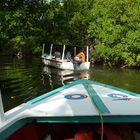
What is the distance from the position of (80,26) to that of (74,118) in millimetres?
35757

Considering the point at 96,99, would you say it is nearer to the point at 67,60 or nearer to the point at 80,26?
the point at 67,60

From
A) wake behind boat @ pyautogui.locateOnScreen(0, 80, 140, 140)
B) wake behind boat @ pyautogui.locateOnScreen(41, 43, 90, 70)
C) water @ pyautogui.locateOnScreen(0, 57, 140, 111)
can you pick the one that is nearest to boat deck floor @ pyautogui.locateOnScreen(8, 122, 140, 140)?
wake behind boat @ pyautogui.locateOnScreen(0, 80, 140, 140)

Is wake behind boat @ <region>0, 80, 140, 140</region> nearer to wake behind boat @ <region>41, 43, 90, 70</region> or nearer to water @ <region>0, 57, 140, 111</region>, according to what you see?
water @ <region>0, 57, 140, 111</region>

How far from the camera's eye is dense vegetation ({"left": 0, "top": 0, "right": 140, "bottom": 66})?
17.6 metres

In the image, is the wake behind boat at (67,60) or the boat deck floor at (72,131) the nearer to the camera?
the boat deck floor at (72,131)

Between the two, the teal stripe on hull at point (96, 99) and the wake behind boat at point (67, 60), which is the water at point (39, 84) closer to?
the wake behind boat at point (67, 60)

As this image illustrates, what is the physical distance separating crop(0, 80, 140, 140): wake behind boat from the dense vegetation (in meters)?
10.9

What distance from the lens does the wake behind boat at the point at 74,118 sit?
4375mm

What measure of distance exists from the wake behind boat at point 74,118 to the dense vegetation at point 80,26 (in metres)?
10.9

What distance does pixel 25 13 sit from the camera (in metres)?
18.2

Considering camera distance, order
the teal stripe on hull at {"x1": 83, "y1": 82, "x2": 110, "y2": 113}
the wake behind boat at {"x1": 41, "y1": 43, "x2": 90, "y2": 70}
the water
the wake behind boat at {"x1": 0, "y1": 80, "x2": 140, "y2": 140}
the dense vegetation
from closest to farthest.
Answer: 1. the wake behind boat at {"x1": 0, "y1": 80, "x2": 140, "y2": 140}
2. the teal stripe on hull at {"x1": 83, "y1": 82, "x2": 110, "y2": 113}
3. the water
4. the dense vegetation
5. the wake behind boat at {"x1": 41, "y1": 43, "x2": 90, "y2": 70}

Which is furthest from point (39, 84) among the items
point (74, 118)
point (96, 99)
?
point (74, 118)

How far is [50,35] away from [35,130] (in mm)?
39460

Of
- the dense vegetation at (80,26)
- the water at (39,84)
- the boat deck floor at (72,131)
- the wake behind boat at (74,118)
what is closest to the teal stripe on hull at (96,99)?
the wake behind boat at (74,118)
